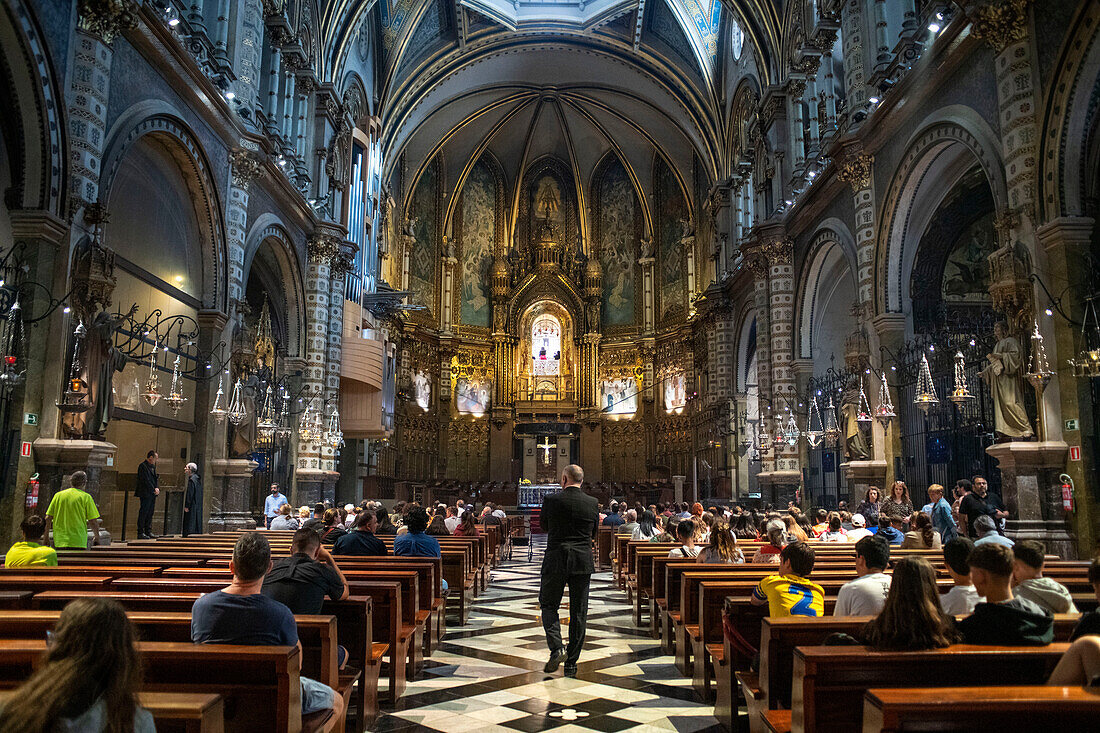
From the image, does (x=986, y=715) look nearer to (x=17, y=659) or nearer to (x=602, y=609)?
(x=17, y=659)

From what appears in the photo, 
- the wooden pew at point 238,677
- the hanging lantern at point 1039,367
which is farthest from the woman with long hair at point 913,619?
the hanging lantern at point 1039,367

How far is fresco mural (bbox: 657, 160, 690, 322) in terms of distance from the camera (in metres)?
34.0

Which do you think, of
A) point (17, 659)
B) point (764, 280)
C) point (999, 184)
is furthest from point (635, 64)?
point (17, 659)

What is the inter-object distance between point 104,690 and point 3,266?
897 centimetres

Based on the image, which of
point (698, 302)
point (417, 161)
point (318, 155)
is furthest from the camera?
point (417, 161)

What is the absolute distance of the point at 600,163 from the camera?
36.8m

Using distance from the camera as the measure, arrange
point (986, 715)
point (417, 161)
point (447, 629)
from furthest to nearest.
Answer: point (417, 161) → point (447, 629) → point (986, 715)

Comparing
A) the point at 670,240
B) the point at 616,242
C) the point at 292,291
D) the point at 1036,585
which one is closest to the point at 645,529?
the point at 1036,585

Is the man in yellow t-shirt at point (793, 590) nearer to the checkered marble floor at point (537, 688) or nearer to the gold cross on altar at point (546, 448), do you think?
the checkered marble floor at point (537, 688)

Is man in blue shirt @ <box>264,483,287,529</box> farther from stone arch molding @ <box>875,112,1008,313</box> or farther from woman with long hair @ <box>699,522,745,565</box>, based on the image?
stone arch molding @ <box>875,112,1008,313</box>

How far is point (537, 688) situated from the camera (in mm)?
6199

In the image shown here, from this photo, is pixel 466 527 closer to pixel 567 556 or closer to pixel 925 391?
pixel 567 556

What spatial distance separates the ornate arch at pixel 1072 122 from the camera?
9.23 meters

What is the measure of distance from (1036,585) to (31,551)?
267 inches
